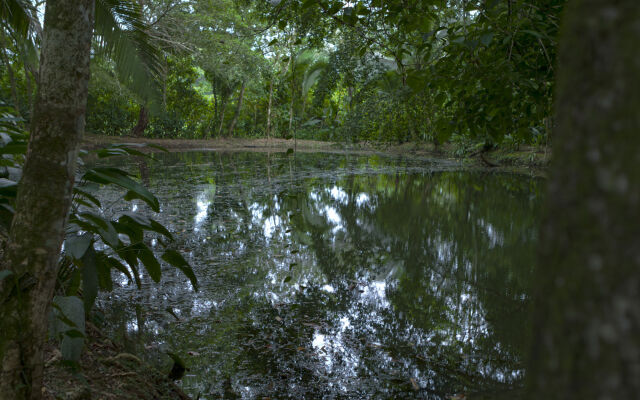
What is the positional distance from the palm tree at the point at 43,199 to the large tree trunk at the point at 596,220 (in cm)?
110

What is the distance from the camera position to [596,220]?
1.11 ft

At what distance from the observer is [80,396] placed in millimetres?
1327

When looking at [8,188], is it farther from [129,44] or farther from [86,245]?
[129,44]

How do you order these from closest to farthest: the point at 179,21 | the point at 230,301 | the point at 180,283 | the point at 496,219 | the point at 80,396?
1. the point at 80,396
2. the point at 230,301
3. the point at 180,283
4. the point at 496,219
5. the point at 179,21

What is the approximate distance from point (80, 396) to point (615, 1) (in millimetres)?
1531

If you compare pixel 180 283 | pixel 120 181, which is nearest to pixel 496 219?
pixel 180 283

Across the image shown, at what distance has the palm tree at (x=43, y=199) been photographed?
3.51 feet

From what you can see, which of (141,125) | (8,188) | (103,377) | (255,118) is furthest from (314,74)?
(255,118)

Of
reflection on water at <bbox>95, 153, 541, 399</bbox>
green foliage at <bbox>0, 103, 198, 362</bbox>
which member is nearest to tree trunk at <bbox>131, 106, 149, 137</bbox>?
reflection on water at <bbox>95, 153, 541, 399</bbox>

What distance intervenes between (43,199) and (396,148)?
16.7m

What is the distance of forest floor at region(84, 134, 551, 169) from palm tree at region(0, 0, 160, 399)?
6.43 m

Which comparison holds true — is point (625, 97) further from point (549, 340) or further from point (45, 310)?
point (45, 310)

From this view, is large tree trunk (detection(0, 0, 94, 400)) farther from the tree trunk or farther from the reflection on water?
the tree trunk

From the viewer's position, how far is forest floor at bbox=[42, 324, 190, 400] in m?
1.34
